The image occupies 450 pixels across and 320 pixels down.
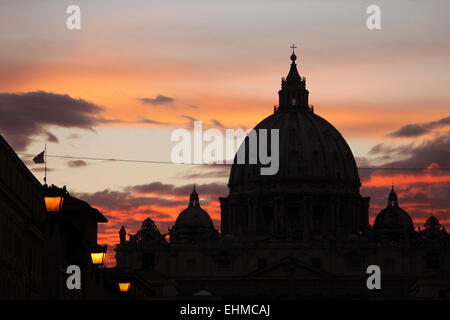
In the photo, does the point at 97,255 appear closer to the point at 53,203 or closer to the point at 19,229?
the point at 19,229

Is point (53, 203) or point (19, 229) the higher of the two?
point (19, 229)

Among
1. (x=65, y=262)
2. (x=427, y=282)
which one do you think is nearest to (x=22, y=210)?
(x=65, y=262)

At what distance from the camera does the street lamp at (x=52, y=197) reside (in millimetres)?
33562

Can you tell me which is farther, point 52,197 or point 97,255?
point 97,255

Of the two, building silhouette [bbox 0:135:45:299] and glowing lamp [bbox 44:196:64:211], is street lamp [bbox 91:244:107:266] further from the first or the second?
glowing lamp [bbox 44:196:64:211]

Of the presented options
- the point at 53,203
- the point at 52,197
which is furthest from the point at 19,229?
the point at 52,197

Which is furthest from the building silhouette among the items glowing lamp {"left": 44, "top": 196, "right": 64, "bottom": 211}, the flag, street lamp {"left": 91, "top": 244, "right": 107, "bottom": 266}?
glowing lamp {"left": 44, "top": 196, "right": 64, "bottom": 211}

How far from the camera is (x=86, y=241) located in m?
62.5

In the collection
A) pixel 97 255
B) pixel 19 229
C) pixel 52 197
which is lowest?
pixel 97 255

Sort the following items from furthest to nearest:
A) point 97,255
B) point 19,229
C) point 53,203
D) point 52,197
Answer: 1. point 19,229
2. point 97,255
3. point 53,203
4. point 52,197

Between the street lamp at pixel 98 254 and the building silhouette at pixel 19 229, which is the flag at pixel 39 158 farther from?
the street lamp at pixel 98 254

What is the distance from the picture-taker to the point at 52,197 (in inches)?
1324
